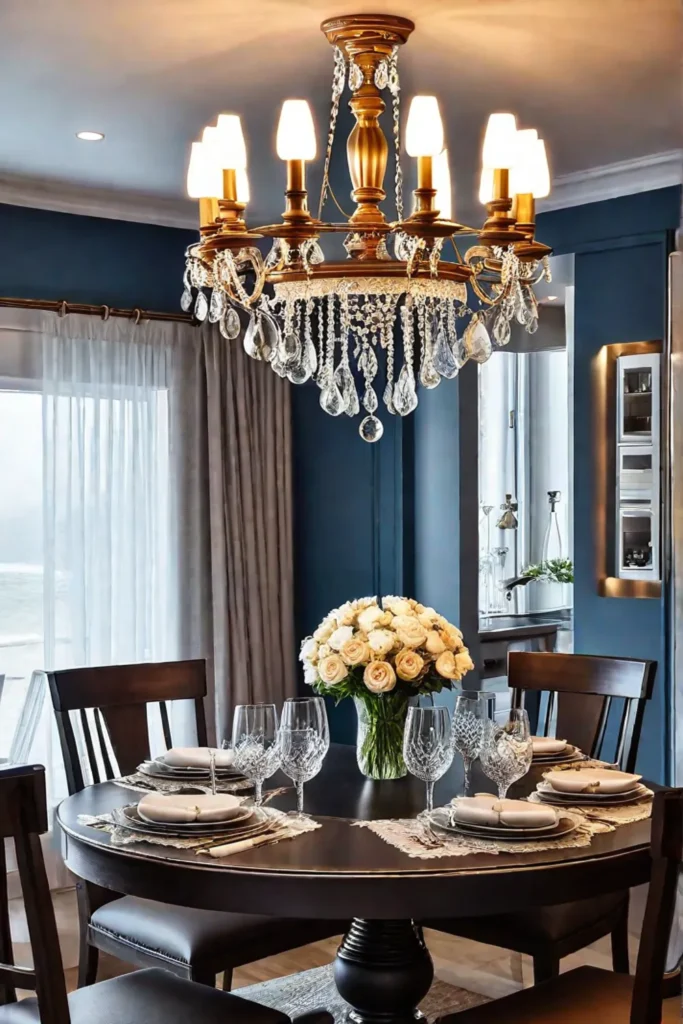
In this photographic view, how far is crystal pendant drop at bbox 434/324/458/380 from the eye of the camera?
2.82m

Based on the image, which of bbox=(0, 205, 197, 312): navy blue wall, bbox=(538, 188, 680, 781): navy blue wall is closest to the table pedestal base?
bbox=(538, 188, 680, 781): navy blue wall

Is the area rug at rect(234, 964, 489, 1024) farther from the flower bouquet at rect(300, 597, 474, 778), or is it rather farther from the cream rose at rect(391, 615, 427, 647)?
the cream rose at rect(391, 615, 427, 647)

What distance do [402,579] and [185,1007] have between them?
2.94m

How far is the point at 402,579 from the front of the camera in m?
5.01

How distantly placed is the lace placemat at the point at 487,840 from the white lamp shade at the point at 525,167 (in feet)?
4.54

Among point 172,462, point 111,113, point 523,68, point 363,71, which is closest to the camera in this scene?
point 363,71

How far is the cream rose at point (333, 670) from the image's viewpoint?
2553mm

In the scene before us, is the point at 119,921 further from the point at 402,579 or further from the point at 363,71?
the point at 402,579

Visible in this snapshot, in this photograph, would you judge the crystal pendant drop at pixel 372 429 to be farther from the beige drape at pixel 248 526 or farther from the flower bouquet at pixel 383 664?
the beige drape at pixel 248 526

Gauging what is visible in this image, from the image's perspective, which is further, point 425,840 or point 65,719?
point 65,719

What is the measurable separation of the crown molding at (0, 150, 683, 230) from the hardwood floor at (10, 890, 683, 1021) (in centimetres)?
259

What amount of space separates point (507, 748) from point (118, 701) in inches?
50.0

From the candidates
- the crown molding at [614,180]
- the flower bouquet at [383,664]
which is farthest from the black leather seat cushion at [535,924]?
the crown molding at [614,180]

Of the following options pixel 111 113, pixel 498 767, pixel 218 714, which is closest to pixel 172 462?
pixel 218 714
